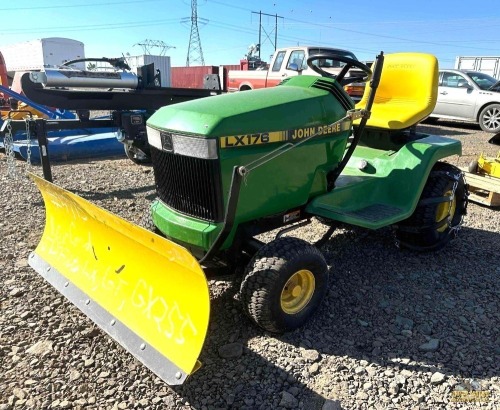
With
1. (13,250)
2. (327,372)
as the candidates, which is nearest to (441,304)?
(327,372)

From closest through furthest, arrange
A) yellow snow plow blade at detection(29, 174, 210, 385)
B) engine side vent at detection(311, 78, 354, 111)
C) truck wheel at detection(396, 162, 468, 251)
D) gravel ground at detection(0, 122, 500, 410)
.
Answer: yellow snow plow blade at detection(29, 174, 210, 385) → gravel ground at detection(0, 122, 500, 410) → engine side vent at detection(311, 78, 354, 111) → truck wheel at detection(396, 162, 468, 251)

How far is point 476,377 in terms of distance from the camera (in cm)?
239

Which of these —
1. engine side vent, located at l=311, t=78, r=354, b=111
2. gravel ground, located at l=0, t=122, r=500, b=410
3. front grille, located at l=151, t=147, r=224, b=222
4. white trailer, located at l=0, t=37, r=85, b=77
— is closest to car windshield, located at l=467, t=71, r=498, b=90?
gravel ground, located at l=0, t=122, r=500, b=410

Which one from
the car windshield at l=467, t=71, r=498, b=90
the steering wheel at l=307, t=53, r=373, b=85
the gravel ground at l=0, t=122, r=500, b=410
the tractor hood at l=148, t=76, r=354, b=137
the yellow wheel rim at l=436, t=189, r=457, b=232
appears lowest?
the gravel ground at l=0, t=122, r=500, b=410

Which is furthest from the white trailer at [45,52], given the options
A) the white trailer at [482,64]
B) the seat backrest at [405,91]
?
the seat backrest at [405,91]

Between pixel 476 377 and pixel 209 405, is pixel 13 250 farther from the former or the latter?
pixel 476 377

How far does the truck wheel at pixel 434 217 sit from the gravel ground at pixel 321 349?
141 millimetres

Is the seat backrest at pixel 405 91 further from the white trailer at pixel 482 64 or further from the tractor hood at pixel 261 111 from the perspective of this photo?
the white trailer at pixel 482 64

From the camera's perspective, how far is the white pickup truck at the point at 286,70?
9547 mm

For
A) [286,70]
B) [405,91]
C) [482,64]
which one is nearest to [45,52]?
[286,70]

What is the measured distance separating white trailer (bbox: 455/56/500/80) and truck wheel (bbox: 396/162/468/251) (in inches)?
629

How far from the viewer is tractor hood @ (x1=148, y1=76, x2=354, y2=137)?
248 cm

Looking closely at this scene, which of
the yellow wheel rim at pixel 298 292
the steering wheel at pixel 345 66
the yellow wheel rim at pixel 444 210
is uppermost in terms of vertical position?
the steering wheel at pixel 345 66

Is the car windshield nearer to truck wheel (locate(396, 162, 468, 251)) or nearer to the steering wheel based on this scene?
truck wheel (locate(396, 162, 468, 251))
